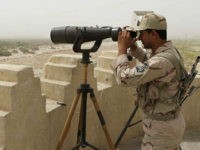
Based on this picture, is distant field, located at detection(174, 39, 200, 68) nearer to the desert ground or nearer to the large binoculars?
the desert ground

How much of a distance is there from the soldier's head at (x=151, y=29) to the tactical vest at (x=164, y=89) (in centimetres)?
13

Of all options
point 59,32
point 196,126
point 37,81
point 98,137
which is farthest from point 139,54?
point 196,126

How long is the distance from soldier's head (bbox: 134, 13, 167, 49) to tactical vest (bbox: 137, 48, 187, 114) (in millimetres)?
132

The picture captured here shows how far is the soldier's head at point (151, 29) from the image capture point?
3.57 m

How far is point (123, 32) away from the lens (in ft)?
11.8

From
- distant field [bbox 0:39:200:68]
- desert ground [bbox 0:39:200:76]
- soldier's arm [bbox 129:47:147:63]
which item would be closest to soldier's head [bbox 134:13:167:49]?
soldier's arm [bbox 129:47:147:63]

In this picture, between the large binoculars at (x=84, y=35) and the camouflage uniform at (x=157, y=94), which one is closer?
the camouflage uniform at (x=157, y=94)

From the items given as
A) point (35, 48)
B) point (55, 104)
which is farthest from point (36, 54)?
point (55, 104)

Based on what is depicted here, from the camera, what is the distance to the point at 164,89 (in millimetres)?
3602

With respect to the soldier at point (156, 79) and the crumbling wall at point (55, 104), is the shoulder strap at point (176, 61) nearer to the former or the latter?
the soldier at point (156, 79)

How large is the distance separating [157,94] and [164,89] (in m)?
0.07

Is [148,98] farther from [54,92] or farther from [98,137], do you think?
[98,137]

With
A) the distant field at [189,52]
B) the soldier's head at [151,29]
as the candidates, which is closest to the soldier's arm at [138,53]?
the soldier's head at [151,29]

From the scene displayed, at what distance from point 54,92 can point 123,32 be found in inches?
65.6
